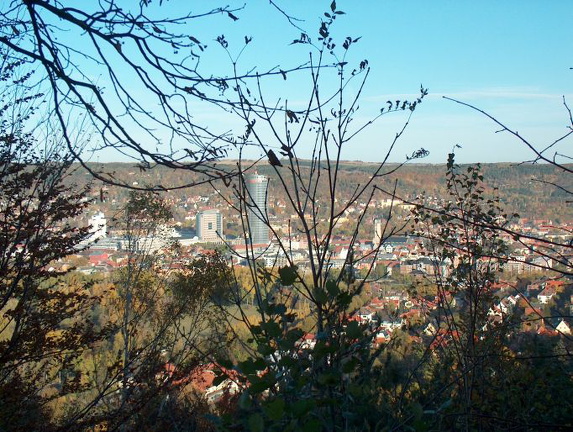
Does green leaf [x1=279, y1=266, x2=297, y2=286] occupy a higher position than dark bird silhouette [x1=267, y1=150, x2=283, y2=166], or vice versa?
dark bird silhouette [x1=267, y1=150, x2=283, y2=166]

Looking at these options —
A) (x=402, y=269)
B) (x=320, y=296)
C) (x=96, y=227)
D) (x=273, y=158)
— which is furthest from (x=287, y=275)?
(x=96, y=227)

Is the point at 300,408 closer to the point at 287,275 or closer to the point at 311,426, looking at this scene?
the point at 311,426

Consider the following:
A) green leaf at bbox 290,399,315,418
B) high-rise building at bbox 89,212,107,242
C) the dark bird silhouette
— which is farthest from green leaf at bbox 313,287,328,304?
high-rise building at bbox 89,212,107,242

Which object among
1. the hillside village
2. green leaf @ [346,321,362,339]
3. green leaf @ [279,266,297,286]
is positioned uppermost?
green leaf @ [279,266,297,286]

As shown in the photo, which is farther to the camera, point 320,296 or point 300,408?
point 320,296

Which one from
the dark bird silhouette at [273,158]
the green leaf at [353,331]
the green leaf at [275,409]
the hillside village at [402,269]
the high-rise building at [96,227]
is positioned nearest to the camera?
the green leaf at [275,409]

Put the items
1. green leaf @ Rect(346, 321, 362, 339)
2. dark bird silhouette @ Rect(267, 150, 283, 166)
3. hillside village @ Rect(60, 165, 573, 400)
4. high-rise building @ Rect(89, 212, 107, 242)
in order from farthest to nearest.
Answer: high-rise building @ Rect(89, 212, 107, 242) < hillside village @ Rect(60, 165, 573, 400) < dark bird silhouette @ Rect(267, 150, 283, 166) < green leaf @ Rect(346, 321, 362, 339)

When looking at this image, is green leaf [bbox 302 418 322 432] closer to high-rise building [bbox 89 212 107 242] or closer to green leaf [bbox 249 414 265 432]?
green leaf [bbox 249 414 265 432]

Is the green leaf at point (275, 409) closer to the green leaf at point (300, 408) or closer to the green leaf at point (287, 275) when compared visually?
the green leaf at point (300, 408)

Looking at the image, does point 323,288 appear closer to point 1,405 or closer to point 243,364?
point 243,364

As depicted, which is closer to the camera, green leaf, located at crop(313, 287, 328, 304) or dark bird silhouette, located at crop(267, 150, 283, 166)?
green leaf, located at crop(313, 287, 328, 304)

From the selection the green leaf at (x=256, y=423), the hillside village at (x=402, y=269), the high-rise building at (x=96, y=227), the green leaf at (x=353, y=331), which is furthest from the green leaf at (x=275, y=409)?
the high-rise building at (x=96, y=227)

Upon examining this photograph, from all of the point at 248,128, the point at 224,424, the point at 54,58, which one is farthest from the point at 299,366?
the point at 54,58

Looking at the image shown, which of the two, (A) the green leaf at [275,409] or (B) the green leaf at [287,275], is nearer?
(A) the green leaf at [275,409]
